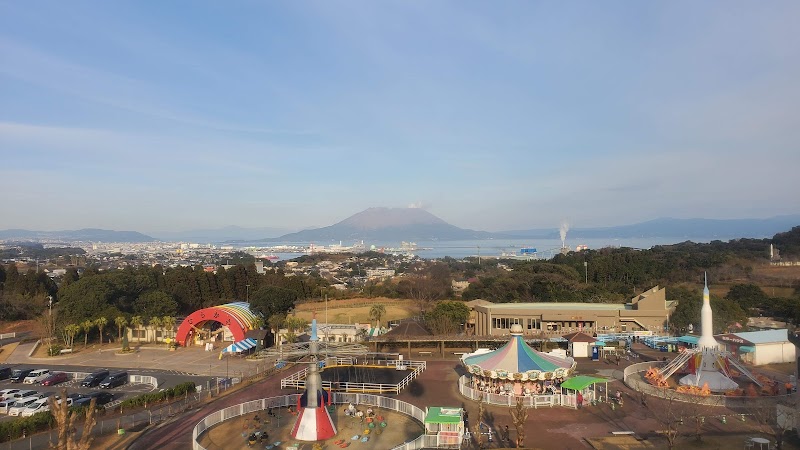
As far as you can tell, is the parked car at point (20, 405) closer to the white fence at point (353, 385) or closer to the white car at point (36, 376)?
the white car at point (36, 376)

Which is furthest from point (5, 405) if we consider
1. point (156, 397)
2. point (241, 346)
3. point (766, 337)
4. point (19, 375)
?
point (766, 337)

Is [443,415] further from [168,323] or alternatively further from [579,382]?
[168,323]

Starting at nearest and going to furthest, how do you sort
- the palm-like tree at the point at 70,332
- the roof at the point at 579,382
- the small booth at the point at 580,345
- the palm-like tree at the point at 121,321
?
the roof at the point at 579,382 < the small booth at the point at 580,345 < the palm-like tree at the point at 70,332 < the palm-like tree at the point at 121,321

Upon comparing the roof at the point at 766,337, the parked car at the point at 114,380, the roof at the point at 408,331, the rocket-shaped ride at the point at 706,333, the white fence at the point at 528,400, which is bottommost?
the parked car at the point at 114,380

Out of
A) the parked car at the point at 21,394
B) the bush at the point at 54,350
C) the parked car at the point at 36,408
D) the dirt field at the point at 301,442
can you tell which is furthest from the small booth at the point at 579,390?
the bush at the point at 54,350

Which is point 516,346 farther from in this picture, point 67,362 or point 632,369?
point 67,362

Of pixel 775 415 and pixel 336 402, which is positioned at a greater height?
pixel 775 415
